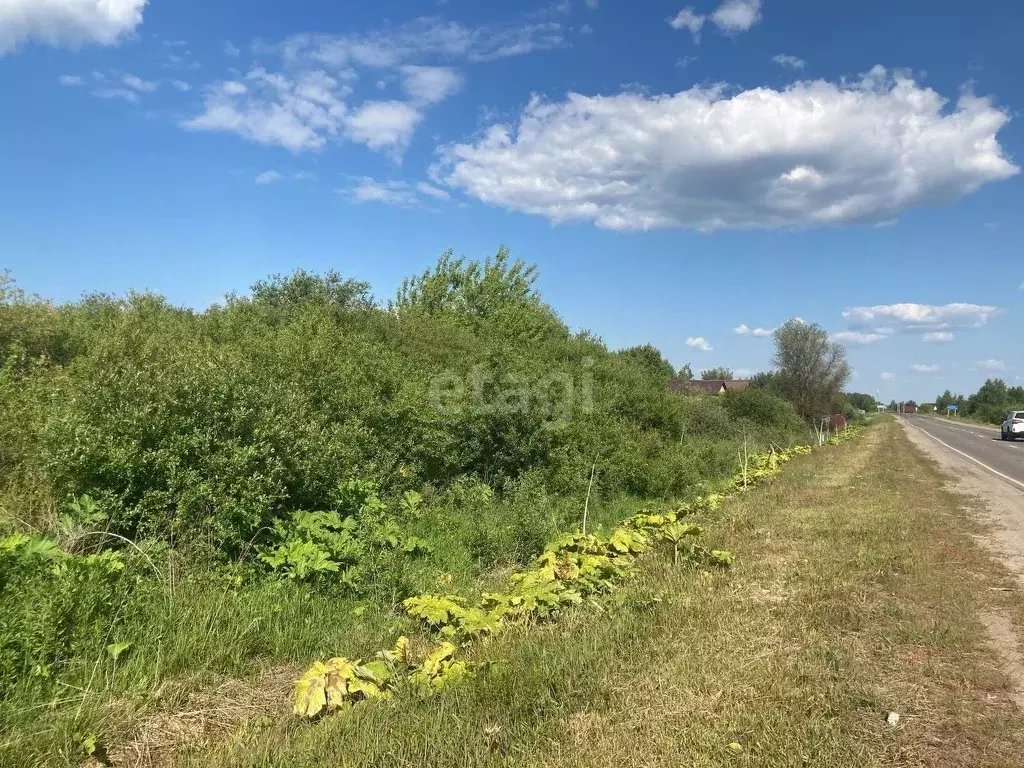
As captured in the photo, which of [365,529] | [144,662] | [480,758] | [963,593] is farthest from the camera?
[365,529]

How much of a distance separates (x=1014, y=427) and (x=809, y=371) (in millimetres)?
18518

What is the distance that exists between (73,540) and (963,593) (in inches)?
334

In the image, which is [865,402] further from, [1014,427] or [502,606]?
[502,606]

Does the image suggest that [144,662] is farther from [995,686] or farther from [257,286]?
[257,286]

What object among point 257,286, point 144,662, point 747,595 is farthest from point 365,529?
point 257,286

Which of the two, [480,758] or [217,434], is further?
[217,434]

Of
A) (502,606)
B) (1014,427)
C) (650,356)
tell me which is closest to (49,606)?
(502,606)

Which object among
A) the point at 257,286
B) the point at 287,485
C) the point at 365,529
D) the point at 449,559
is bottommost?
the point at 449,559

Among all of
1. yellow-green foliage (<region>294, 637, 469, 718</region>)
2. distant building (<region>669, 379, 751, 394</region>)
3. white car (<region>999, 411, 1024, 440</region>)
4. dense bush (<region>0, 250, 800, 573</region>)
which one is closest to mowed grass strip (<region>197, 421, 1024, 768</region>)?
yellow-green foliage (<region>294, 637, 469, 718</region>)

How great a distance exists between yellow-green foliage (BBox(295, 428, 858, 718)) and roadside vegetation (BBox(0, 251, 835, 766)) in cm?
69

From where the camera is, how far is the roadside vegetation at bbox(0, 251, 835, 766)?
14.4 feet

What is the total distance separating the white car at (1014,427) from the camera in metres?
36.9

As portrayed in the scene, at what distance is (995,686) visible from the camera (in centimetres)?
409

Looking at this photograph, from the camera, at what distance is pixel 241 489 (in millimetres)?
6742
